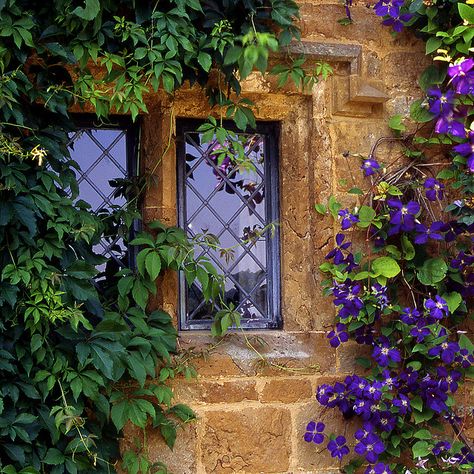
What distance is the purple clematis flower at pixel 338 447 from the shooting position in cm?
420

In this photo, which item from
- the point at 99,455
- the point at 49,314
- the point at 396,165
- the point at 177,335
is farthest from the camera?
the point at 396,165

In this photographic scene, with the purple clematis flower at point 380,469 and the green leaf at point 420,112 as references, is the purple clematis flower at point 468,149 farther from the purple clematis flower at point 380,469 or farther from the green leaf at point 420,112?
the purple clematis flower at point 380,469

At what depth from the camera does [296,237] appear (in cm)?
445

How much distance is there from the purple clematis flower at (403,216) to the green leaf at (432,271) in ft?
0.64

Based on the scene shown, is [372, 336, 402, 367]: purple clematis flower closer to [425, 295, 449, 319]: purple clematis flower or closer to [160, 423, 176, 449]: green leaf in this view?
[425, 295, 449, 319]: purple clematis flower

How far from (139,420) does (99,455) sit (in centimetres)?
22

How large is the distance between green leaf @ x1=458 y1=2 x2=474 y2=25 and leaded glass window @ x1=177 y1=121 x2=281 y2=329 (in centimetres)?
107

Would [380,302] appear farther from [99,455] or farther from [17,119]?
[17,119]

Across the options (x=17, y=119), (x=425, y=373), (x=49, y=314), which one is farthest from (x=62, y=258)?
(x=425, y=373)

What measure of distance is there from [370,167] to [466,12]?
780 mm

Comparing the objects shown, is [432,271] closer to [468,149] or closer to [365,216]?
[365,216]

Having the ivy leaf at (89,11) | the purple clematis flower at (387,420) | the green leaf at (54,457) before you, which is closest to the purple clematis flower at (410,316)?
the purple clematis flower at (387,420)

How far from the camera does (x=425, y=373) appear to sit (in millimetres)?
4285

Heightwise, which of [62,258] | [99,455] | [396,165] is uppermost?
[396,165]
